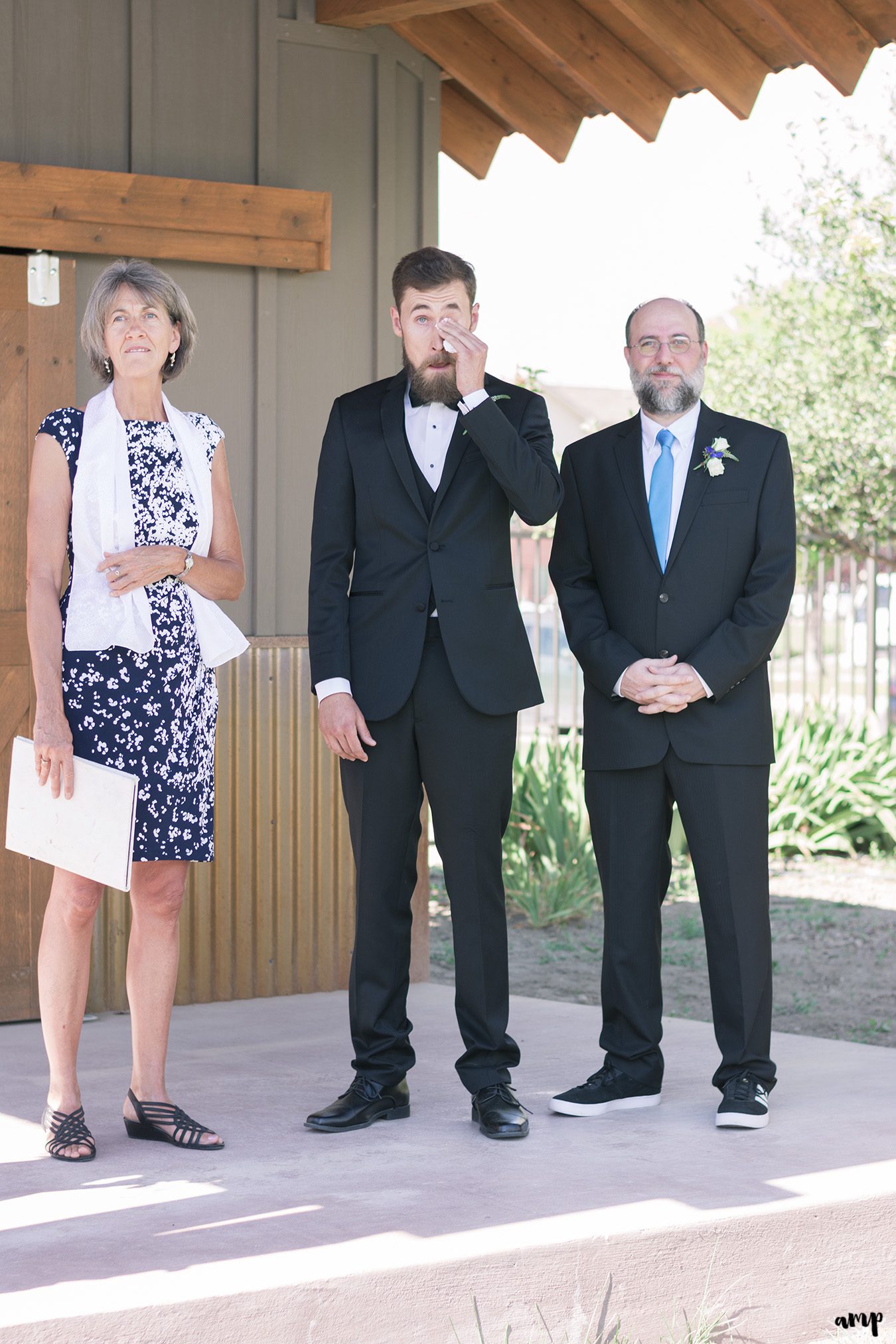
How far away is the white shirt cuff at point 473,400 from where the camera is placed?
3.64 meters

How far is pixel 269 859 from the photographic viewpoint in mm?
5555

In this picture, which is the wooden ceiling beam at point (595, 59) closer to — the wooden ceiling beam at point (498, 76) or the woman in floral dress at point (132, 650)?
the wooden ceiling beam at point (498, 76)

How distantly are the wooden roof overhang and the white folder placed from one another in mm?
2812

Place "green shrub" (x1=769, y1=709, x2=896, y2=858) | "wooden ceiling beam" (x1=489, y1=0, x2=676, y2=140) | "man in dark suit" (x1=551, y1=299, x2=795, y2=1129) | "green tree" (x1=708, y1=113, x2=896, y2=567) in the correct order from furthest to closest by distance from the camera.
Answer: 1. "green tree" (x1=708, y1=113, x2=896, y2=567)
2. "green shrub" (x1=769, y1=709, x2=896, y2=858)
3. "wooden ceiling beam" (x1=489, y1=0, x2=676, y2=140)
4. "man in dark suit" (x1=551, y1=299, x2=795, y2=1129)

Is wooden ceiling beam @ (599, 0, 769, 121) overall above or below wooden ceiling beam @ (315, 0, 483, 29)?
below

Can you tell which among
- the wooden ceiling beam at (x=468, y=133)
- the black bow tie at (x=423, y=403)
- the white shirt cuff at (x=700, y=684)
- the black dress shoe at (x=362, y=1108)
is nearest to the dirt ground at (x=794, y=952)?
the black dress shoe at (x=362, y=1108)

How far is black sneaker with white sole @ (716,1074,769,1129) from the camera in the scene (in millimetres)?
3818

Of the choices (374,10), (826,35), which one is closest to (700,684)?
(826,35)

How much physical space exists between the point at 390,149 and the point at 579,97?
3.16ft

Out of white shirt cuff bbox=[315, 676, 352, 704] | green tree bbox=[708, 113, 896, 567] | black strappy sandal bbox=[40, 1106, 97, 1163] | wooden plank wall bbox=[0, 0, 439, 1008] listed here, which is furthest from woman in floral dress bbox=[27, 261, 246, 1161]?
green tree bbox=[708, 113, 896, 567]

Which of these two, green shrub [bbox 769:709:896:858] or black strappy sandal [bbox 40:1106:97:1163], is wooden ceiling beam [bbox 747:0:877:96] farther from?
green shrub [bbox 769:709:896:858]

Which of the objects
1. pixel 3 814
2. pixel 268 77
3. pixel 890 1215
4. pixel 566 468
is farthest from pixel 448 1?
pixel 890 1215

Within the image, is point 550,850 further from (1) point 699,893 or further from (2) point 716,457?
(2) point 716,457

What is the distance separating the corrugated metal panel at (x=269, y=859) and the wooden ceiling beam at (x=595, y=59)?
2147 mm
